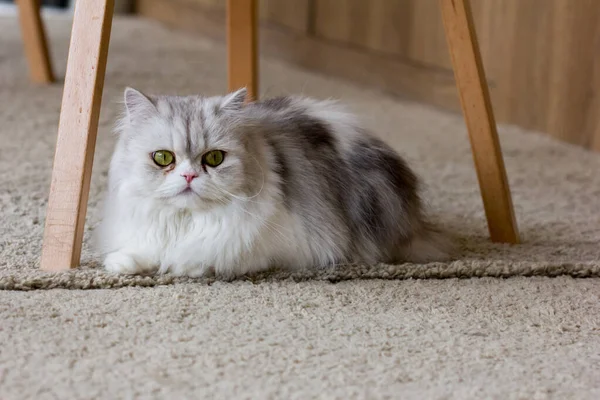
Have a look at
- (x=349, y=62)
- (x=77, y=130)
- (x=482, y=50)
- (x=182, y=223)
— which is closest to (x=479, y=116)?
(x=182, y=223)

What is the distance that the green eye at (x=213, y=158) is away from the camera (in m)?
1.24

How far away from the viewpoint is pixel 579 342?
110cm

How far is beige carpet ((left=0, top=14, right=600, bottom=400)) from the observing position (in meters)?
0.96

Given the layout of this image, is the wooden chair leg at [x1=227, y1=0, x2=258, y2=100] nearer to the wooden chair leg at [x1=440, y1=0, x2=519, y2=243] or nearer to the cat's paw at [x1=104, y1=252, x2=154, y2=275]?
the wooden chair leg at [x1=440, y1=0, x2=519, y2=243]

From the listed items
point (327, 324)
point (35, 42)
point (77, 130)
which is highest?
point (35, 42)

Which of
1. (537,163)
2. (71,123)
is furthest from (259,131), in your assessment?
(537,163)

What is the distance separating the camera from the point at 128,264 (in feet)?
4.15

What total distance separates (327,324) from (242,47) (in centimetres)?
89

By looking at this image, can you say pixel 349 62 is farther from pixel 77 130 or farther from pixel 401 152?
pixel 77 130

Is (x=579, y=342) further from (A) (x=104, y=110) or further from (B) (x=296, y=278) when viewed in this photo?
(A) (x=104, y=110)

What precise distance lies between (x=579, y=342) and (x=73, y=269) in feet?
2.38

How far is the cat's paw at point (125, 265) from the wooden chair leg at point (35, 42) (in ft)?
5.76

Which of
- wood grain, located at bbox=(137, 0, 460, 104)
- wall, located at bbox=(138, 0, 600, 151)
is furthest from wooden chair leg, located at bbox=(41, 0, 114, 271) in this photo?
wood grain, located at bbox=(137, 0, 460, 104)

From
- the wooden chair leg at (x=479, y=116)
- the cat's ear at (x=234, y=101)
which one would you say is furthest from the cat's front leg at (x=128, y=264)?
the wooden chair leg at (x=479, y=116)
